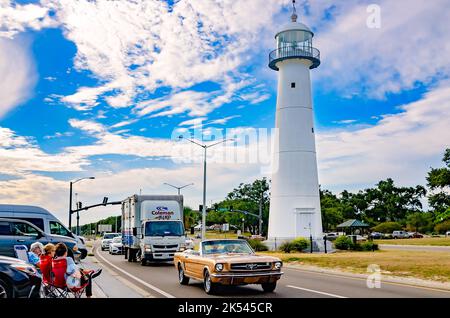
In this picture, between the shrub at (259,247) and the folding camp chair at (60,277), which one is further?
the shrub at (259,247)

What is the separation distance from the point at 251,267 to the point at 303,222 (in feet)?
103

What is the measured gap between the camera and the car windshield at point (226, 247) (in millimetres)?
16422

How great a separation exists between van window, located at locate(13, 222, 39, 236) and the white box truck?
22.3ft

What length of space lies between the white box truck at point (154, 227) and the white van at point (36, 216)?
395 centimetres

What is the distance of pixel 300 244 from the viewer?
43.3 metres

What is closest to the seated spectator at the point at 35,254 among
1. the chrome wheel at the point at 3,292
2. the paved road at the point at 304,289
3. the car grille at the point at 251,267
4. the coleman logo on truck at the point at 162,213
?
the chrome wheel at the point at 3,292

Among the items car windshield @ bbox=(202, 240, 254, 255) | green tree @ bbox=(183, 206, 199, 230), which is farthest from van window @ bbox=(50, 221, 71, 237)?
car windshield @ bbox=(202, 240, 254, 255)

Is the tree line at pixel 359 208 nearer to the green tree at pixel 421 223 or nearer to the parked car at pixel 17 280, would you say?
the green tree at pixel 421 223

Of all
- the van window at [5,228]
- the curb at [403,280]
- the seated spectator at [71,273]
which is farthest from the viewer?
the van window at [5,228]

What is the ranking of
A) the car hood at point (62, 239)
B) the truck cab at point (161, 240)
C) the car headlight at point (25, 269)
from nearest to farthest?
the car headlight at point (25, 269)
the car hood at point (62, 239)
the truck cab at point (161, 240)

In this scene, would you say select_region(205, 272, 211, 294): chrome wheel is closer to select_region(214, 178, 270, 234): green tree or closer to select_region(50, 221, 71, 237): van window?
select_region(50, 221, 71, 237): van window

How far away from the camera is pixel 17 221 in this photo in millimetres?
20859
